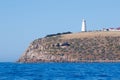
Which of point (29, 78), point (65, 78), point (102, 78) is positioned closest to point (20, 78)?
point (29, 78)

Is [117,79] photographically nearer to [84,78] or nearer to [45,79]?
[84,78]

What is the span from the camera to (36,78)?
64688 mm

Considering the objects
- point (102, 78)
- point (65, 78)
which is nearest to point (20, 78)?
point (65, 78)

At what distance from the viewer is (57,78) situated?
6469cm

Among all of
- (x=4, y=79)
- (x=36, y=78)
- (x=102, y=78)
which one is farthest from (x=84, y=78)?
(x=4, y=79)

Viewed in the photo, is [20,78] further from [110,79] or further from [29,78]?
[110,79]

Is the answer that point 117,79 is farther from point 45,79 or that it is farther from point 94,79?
point 45,79

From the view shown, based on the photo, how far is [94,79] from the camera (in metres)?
63.1

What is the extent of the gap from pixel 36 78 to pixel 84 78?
6.32 metres

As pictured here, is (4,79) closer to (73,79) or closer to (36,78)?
(36,78)

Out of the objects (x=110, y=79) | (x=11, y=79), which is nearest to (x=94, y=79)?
(x=110, y=79)

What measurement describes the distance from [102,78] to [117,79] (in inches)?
127

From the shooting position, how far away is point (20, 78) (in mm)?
65438

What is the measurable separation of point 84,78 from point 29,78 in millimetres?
7238
